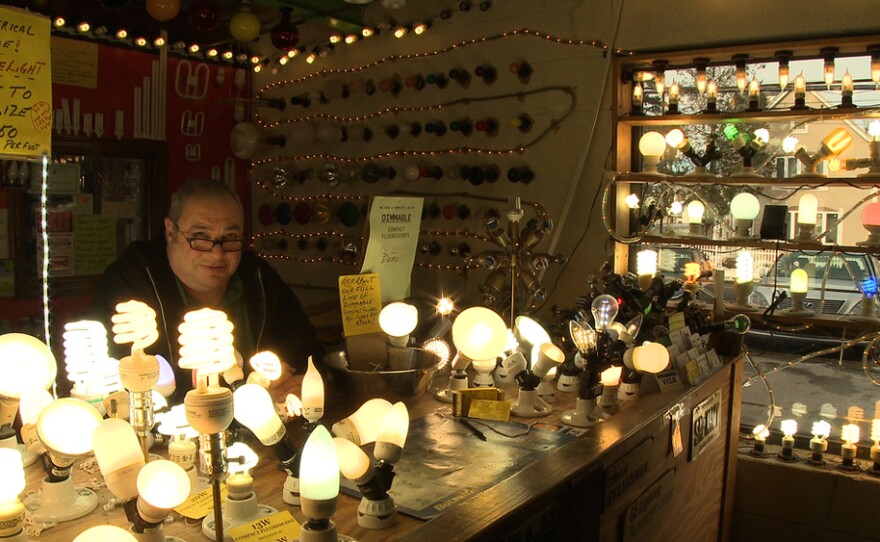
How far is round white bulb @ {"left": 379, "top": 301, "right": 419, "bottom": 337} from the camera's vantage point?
2006mm

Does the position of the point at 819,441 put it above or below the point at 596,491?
below

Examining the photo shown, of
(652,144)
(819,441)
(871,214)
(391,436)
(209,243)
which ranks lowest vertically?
(819,441)

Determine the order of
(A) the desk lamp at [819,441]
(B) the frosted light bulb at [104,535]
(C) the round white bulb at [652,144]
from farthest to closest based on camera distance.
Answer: (C) the round white bulb at [652,144] < (A) the desk lamp at [819,441] < (B) the frosted light bulb at [104,535]

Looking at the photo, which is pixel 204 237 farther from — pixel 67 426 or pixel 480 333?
pixel 67 426

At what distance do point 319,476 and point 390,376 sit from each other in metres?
0.90

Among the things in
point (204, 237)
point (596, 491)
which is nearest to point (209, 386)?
point (596, 491)

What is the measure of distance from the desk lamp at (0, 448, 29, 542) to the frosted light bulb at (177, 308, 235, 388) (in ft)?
0.94

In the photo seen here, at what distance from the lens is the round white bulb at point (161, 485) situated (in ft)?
3.65

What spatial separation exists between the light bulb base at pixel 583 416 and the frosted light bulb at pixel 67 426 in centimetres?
126

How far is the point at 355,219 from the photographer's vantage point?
5.15 metres

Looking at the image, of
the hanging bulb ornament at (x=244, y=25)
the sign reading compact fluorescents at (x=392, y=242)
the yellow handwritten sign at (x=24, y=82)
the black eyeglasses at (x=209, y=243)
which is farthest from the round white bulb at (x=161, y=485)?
the hanging bulb ornament at (x=244, y=25)

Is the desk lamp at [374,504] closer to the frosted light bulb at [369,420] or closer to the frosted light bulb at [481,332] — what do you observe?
the frosted light bulb at [369,420]

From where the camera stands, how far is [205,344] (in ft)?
3.83

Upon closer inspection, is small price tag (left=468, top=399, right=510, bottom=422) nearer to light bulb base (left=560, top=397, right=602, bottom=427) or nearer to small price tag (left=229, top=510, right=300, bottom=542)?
light bulb base (left=560, top=397, right=602, bottom=427)
